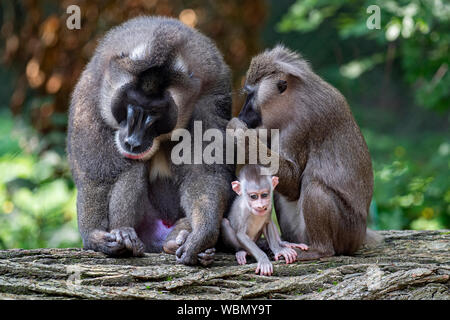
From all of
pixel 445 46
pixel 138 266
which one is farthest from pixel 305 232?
pixel 445 46

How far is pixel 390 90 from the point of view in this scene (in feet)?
43.3

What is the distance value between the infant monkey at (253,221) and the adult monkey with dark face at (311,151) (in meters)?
0.24

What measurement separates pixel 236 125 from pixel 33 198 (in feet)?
15.7

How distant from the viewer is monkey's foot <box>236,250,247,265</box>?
200 inches

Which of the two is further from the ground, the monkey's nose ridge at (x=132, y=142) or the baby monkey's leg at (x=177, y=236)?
the monkey's nose ridge at (x=132, y=142)

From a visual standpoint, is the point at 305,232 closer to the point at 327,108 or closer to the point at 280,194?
the point at 280,194

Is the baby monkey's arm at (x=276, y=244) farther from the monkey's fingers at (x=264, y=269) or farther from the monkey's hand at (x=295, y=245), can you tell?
the monkey's fingers at (x=264, y=269)

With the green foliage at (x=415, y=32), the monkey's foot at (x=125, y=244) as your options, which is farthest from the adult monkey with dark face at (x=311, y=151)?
the green foliage at (x=415, y=32)

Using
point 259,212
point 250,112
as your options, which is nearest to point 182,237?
point 259,212

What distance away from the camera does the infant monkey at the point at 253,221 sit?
513cm

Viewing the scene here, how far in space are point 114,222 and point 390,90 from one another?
9422 mm

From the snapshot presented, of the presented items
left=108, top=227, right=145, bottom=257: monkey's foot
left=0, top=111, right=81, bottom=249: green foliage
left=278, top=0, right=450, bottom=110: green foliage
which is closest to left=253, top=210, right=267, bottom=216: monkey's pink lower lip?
left=108, top=227, right=145, bottom=257: monkey's foot

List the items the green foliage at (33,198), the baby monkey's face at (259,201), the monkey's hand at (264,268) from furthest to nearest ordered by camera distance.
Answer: the green foliage at (33,198) < the baby monkey's face at (259,201) < the monkey's hand at (264,268)

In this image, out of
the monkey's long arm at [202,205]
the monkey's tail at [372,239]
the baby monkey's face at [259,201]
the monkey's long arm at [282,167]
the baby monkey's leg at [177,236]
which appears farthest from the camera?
the monkey's tail at [372,239]
